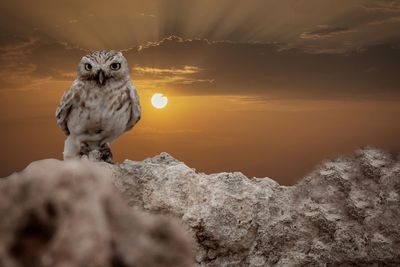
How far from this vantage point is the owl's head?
5938mm

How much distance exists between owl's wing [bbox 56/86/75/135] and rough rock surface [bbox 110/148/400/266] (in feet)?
4.30

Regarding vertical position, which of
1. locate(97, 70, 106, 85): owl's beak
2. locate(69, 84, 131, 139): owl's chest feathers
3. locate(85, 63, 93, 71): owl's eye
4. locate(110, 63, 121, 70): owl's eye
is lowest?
locate(69, 84, 131, 139): owl's chest feathers

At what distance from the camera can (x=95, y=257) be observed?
2244mm

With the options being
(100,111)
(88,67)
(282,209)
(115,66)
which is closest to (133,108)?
(100,111)

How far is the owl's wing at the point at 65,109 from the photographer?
6.08 metres

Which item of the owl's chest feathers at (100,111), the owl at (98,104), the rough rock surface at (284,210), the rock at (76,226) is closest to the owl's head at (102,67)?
the owl at (98,104)

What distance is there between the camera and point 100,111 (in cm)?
599

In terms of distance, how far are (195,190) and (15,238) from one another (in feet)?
9.24

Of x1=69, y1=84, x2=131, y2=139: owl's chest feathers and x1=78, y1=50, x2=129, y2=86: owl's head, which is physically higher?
x1=78, y1=50, x2=129, y2=86: owl's head

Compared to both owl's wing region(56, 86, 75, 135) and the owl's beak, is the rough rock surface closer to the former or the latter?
the owl's beak

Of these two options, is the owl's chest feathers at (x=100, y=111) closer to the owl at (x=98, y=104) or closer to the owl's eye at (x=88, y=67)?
the owl at (x=98, y=104)

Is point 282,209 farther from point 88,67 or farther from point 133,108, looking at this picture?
point 88,67

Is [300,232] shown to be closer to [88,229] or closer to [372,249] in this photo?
[372,249]

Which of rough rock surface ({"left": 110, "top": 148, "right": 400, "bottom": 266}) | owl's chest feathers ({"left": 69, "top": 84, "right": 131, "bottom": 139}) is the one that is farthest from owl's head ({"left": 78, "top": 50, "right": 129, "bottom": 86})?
rough rock surface ({"left": 110, "top": 148, "right": 400, "bottom": 266})
